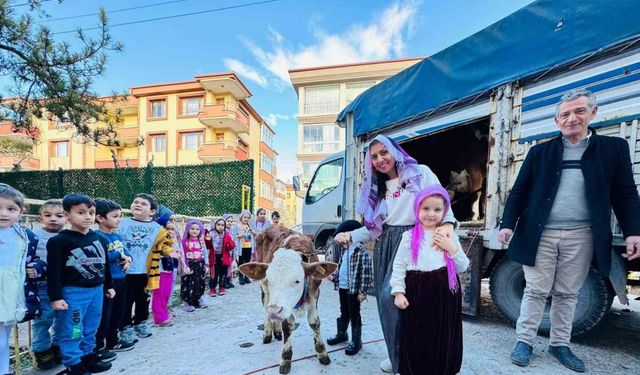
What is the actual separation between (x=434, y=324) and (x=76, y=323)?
2588mm

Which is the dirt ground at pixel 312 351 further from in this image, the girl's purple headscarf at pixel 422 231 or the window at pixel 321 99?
the window at pixel 321 99

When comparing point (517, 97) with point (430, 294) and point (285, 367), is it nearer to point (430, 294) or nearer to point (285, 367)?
point (430, 294)

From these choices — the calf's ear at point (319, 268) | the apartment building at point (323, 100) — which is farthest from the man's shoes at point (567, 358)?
the apartment building at point (323, 100)

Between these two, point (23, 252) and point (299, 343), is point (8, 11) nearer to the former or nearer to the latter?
point (23, 252)

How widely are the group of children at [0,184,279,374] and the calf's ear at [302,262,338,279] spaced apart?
1687 millimetres

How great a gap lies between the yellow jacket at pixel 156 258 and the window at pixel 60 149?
2819cm

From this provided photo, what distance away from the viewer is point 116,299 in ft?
9.38

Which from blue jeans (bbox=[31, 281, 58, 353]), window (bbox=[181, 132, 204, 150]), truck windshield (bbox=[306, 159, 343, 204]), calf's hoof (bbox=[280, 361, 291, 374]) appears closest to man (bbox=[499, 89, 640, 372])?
calf's hoof (bbox=[280, 361, 291, 374])

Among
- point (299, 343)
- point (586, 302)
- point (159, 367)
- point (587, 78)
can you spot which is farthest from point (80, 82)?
point (586, 302)

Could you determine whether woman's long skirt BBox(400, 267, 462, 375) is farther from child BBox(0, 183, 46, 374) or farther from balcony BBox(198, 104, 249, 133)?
balcony BBox(198, 104, 249, 133)

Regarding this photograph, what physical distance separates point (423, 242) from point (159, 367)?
242 cm

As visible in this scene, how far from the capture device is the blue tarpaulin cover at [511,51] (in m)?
2.42

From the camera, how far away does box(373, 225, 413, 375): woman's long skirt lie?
1.94 metres

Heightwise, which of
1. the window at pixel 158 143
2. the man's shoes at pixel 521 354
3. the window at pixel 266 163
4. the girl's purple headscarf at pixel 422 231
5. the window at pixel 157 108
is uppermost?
the window at pixel 157 108
